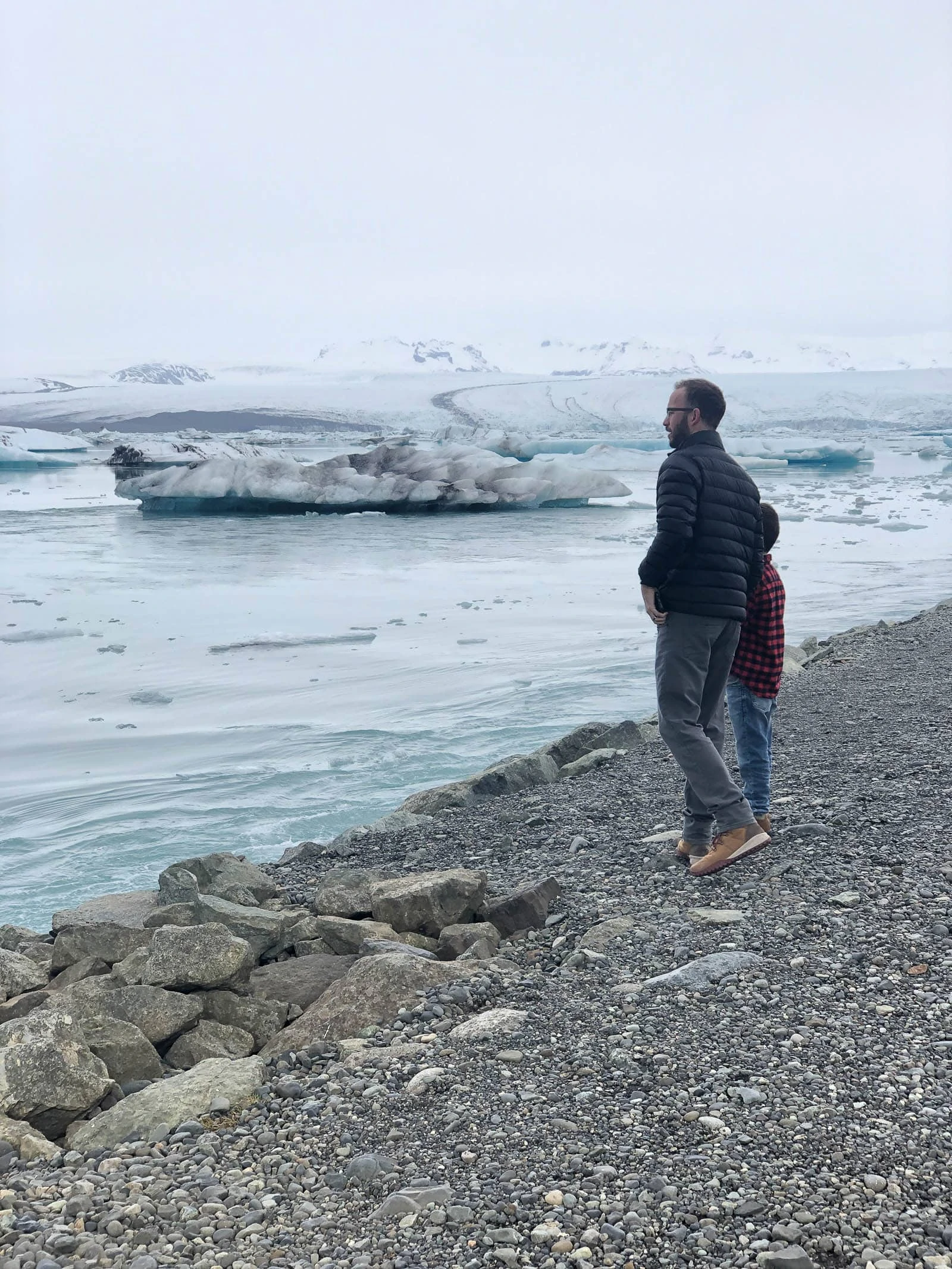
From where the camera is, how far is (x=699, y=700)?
3547 mm

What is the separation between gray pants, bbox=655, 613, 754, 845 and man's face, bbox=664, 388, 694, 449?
54 cm

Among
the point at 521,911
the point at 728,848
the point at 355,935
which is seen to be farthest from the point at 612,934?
the point at 355,935

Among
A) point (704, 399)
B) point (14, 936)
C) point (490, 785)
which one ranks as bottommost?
point (14, 936)

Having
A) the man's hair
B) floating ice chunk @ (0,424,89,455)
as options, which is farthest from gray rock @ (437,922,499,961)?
floating ice chunk @ (0,424,89,455)

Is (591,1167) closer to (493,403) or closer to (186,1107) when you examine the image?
(186,1107)

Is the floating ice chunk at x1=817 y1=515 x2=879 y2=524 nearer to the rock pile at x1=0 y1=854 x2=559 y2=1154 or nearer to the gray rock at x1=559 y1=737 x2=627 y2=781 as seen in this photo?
the gray rock at x1=559 y1=737 x2=627 y2=781

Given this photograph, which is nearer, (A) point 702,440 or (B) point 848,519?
(A) point 702,440

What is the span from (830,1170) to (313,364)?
12085 centimetres

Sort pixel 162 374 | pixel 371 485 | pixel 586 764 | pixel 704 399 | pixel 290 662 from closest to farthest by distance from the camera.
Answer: pixel 704 399, pixel 586 764, pixel 290 662, pixel 371 485, pixel 162 374

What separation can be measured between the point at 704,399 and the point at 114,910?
9.39ft

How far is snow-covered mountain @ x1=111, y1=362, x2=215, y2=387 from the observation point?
388ft

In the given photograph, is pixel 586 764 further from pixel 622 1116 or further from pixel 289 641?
pixel 289 641

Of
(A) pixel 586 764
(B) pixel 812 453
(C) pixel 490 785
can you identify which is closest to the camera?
(C) pixel 490 785

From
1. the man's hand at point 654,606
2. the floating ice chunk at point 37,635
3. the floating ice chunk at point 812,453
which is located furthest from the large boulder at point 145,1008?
the floating ice chunk at point 812,453
